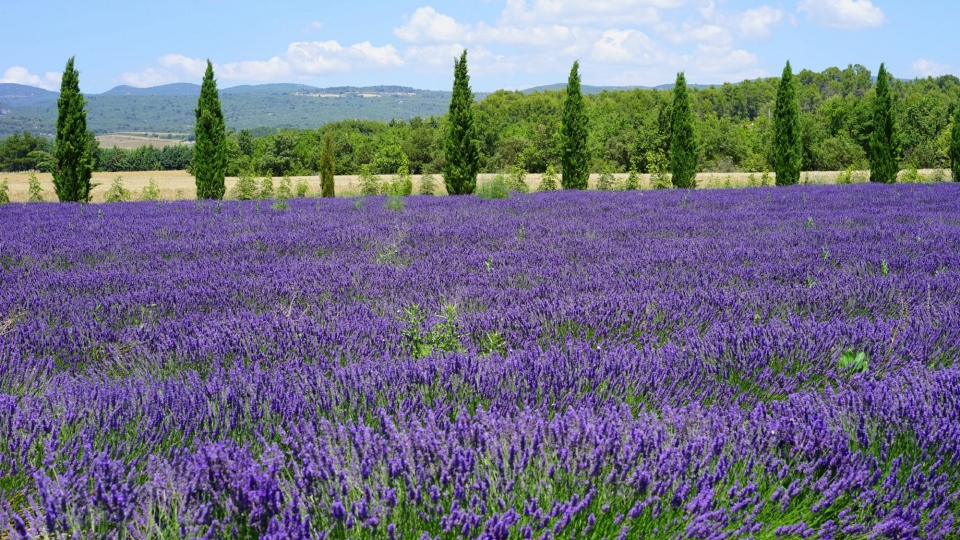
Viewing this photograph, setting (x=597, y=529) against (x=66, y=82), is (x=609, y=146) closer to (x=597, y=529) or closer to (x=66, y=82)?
(x=66, y=82)

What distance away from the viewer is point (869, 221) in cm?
698

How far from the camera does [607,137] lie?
50.9 m

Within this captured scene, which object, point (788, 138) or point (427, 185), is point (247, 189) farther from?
point (788, 138)

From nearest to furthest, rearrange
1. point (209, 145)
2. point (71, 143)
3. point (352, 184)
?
point (71, 143)
point (209, 145)
point (352, 184)

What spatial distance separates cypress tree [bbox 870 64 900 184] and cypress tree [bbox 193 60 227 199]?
58.9 ft

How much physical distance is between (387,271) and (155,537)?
300cm

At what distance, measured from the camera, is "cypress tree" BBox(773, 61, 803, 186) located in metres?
19.4

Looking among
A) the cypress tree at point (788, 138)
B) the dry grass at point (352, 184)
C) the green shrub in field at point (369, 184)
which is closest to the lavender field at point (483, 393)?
the dry grass at point (352, 184)

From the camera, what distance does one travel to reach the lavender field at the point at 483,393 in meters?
1.42

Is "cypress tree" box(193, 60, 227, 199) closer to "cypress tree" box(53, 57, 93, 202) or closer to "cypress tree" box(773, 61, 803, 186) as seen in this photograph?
"cypress tree" box(53, 57, 93, 202)

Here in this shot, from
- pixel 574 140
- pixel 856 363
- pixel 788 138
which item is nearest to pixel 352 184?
pixel 574 140

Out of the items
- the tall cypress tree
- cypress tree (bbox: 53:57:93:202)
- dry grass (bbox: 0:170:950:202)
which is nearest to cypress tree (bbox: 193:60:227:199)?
dry grass (bbox: 0:170:950:202)

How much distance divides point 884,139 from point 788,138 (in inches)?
116

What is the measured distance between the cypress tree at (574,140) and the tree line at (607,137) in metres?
0.03
